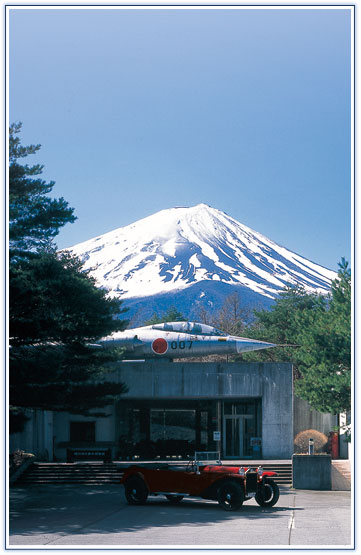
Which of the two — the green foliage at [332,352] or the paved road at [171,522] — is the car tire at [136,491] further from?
the green foliage at [332,352]

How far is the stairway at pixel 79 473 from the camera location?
3116cm

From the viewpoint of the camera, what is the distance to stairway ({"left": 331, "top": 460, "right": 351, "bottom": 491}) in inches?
1198

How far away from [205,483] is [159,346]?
19553 millimetres

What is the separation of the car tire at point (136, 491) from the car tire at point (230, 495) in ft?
7.81

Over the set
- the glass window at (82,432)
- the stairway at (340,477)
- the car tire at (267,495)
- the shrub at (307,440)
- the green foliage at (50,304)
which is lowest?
the stairway at (340,477)

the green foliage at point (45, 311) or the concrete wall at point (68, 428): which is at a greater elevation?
the green foliage at point (45, 311)

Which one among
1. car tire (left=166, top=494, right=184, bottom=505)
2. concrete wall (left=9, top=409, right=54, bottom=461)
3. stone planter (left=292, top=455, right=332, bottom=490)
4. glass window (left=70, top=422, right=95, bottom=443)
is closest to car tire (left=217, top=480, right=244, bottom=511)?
car tire (left=166, top=494, right=184, bottom=505)

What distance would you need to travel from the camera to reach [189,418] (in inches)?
1609

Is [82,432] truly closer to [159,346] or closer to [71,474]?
[159,346]

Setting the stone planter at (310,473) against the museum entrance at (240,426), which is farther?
the museum entrance at (240,426)

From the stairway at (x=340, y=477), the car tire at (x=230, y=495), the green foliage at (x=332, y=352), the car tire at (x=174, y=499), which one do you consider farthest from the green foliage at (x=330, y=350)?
the car tire at (x=230, y=495)

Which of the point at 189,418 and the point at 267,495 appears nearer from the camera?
the point at 267,495

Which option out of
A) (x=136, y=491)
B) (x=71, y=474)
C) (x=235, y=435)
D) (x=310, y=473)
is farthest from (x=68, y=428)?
(x=136, y=491)
